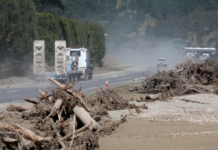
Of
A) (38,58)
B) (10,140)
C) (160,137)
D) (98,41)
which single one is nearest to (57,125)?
(10,140)

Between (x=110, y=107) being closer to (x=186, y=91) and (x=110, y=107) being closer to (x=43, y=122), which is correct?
(x=43, y=122)

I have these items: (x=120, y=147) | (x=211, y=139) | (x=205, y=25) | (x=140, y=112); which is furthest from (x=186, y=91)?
(x=205, y=25)

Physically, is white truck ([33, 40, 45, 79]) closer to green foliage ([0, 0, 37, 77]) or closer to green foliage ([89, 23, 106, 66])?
green foliage ([0, 0, 37, 77])

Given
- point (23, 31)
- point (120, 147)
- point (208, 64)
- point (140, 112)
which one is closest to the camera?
point (120, 147)

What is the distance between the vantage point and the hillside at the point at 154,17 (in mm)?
96325

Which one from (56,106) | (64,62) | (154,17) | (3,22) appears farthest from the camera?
(154,17)

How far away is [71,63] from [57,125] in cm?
2358

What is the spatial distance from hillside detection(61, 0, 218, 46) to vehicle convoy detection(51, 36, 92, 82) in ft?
196

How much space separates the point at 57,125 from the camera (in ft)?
28.2

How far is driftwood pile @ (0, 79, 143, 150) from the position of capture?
7473 millimetres

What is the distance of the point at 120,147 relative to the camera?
27.2ft

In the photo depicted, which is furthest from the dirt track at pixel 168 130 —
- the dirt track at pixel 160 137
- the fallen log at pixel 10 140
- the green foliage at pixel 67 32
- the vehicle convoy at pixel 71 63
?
the green foliage at pixel 67 32

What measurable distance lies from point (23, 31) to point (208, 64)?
1730cm

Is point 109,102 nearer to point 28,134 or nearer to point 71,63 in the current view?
point 28,134
